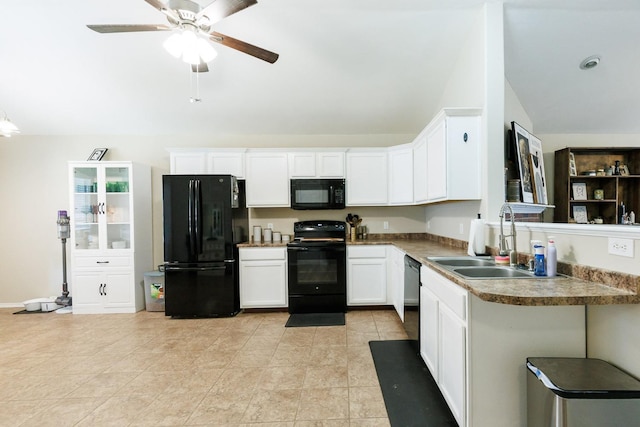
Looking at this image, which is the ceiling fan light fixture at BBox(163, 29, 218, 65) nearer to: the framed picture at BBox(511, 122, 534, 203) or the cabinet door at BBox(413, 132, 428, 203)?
the cabinet door at BBox(413, 132, 428, 203)

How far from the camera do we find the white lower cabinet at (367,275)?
12.2 feet

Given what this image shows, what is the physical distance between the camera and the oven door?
3.66 m

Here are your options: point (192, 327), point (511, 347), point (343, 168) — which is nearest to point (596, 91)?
point (343, 168)

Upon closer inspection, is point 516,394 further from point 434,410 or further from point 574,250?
point 574,250

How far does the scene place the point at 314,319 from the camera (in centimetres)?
346

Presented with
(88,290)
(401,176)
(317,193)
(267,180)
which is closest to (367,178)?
(401,176)

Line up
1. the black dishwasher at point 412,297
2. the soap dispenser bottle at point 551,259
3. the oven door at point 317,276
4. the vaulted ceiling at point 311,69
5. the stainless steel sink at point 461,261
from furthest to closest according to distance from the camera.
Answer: the oven door at point 317,276 → the vaulted ceiling at point 311,69 → the black dishwasher at point 412,297 → the stainless steel sink at point 461,261 → the soap dispenser bottle at point 551,259

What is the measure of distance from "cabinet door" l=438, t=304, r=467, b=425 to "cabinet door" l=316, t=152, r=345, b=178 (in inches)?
96.3

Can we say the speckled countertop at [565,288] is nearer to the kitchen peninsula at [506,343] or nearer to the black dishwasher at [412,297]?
the kitchen peninsula at [506,343]

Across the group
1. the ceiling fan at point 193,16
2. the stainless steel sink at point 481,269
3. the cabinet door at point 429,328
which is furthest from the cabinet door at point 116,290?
the stainless steel sink at point 481,269

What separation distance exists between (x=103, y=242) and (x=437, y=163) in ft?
14.4

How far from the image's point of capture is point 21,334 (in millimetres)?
3195

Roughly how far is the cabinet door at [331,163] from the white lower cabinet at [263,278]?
4.12 feet

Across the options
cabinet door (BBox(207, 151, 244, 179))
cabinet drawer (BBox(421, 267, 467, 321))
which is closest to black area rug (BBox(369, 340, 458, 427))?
cabinet drawer (BBox(421, 267, 467, 321))
